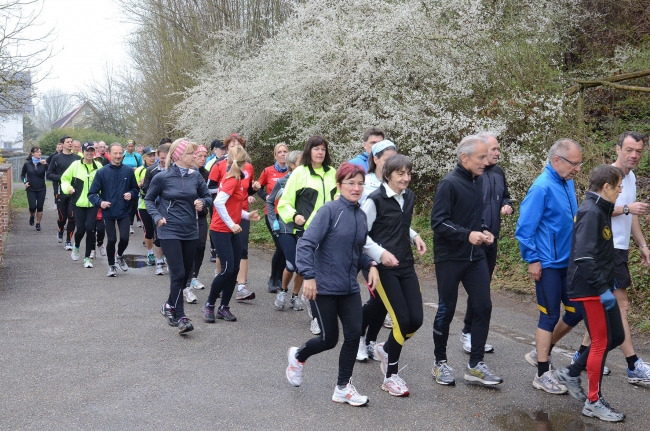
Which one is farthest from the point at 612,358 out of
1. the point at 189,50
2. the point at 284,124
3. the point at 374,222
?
the point at 189,50

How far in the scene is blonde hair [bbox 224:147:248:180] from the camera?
799 centimetres

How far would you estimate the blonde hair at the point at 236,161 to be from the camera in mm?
7992

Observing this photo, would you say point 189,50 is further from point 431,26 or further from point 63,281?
point 63,281

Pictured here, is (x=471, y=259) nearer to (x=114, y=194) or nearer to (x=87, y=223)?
(x=114, y=194)

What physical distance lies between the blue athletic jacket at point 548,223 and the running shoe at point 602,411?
107cm

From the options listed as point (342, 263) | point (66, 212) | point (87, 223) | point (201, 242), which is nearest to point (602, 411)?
point (342, 263)

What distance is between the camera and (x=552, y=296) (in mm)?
5621

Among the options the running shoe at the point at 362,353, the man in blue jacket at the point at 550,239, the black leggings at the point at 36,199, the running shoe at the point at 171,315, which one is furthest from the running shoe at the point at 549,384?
the black leggings at the point at 36,199

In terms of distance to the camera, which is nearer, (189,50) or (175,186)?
(175,186)

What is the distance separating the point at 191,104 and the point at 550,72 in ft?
44.4

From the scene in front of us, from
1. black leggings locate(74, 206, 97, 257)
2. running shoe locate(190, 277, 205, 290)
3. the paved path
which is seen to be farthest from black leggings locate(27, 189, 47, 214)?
running shoe locate(190, 277, 205, 290)

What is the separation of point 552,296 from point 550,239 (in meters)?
0.44

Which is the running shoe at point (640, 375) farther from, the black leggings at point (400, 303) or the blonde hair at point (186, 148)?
the blonde hair at point (186, 148)

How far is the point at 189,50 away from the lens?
26.5 metres
